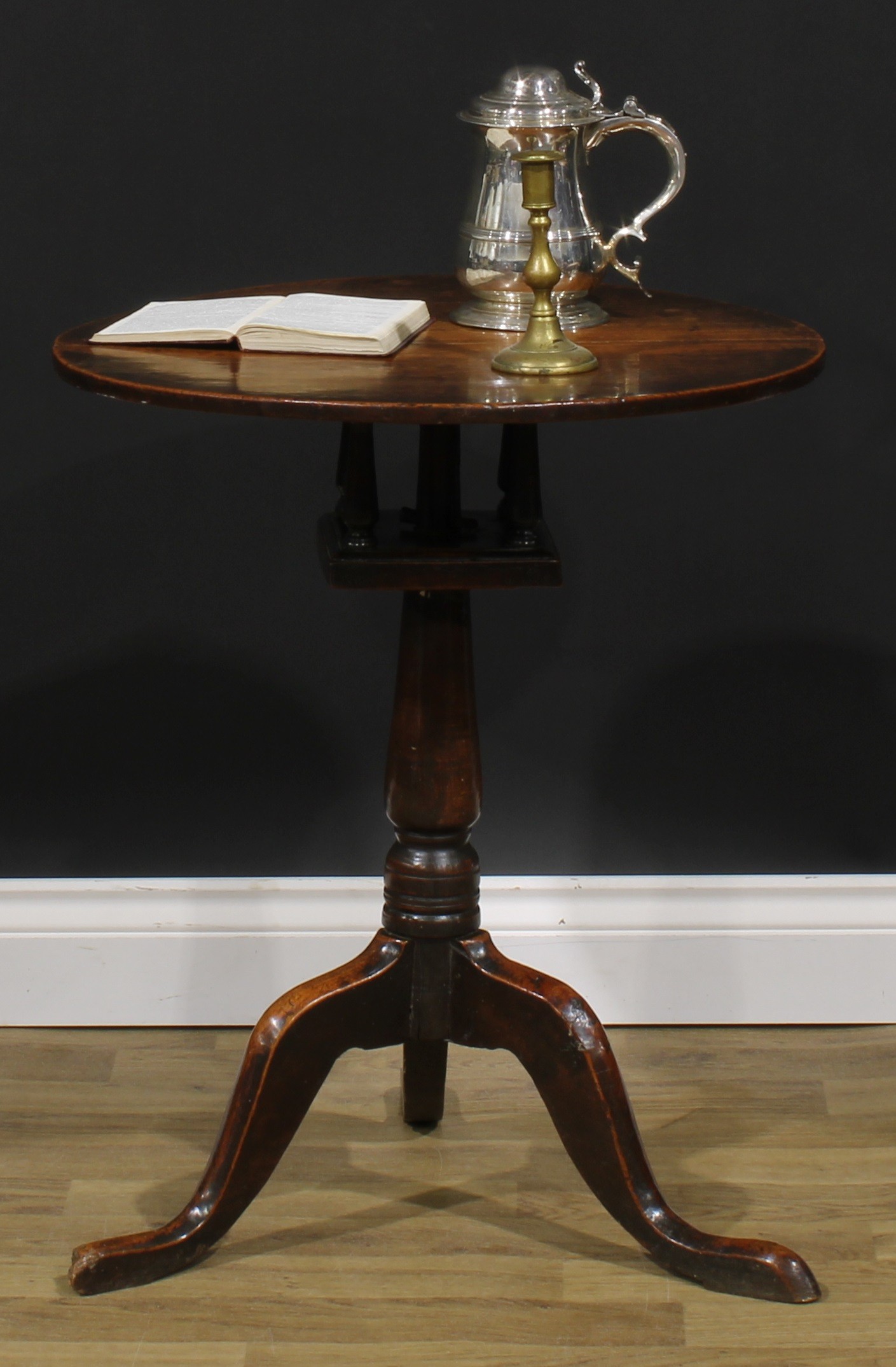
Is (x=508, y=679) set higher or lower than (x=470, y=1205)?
higher

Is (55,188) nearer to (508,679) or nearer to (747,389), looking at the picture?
(508,679)

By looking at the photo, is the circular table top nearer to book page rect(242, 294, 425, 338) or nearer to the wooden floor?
book page rect(242, 294, 425, 338)

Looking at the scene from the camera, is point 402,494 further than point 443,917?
Yes

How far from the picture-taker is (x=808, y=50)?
6.10 feet

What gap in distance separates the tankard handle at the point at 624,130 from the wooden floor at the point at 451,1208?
0.92 meters

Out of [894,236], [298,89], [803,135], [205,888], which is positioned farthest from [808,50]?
[205,888]

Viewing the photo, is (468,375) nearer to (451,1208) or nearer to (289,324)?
(289,324)

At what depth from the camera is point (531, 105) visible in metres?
1.46

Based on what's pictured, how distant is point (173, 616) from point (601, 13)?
82cm

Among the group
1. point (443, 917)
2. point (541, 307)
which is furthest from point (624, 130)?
point (443, 917)

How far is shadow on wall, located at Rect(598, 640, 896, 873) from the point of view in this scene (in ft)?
6.66

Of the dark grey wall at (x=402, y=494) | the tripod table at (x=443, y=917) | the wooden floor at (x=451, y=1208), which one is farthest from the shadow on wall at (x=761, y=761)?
the tripod table at (x=443, y=917)

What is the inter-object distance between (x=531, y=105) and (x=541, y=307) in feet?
0.85

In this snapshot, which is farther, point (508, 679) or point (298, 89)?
point (508, 679)
